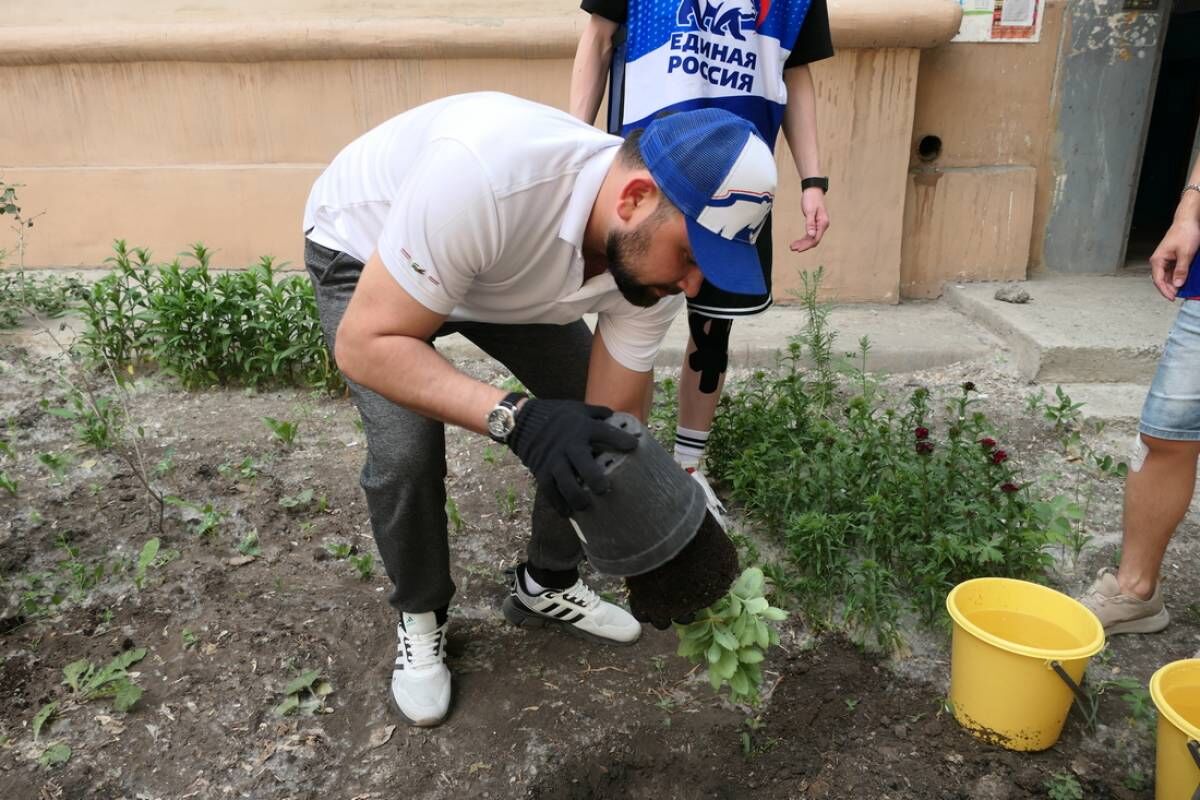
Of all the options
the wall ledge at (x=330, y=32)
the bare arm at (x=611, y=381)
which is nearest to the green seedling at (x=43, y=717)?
the bare arm at (x=611, y=381)

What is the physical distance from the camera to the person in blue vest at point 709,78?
8.14ft

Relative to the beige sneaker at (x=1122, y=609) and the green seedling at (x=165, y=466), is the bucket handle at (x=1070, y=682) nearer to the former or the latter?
the beige sneaker at (x=1122, y=609)

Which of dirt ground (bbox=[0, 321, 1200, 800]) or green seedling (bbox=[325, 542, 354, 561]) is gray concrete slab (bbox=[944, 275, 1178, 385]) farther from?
green seedling (bbox=[325, 542, 354, 561])

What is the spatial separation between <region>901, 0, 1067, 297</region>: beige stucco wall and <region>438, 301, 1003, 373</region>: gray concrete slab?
1.11ft

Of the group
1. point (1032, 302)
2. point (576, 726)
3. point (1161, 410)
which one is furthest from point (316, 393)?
point (1032, 302)

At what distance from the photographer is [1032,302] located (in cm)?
436

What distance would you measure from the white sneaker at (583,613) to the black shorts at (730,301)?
0.90 m

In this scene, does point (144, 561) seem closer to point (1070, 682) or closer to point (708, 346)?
point (708, 346)

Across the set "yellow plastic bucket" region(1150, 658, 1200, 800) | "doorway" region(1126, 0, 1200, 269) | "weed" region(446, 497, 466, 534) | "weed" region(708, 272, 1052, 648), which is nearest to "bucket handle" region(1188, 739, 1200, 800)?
"yellow plastic bucket" region(1150, 658, 1200, 800)

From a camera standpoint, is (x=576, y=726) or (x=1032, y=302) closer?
(x=576, y=726)

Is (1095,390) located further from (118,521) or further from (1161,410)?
(118,521)

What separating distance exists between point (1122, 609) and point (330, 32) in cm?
430

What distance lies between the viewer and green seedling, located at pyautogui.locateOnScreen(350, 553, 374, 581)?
2.69 meters

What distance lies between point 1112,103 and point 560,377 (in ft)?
12.5
